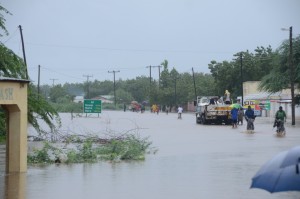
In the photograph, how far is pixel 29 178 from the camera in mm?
14883

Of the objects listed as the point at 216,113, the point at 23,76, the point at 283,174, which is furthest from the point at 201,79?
the point at 283,174

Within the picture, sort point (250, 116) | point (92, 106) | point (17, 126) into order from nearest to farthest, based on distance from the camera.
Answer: point (17, 126) < point (250, 116) < point (92, 106)

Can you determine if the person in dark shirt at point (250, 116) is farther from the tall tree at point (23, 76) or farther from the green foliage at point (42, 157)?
the green foliage at point (42, 157)

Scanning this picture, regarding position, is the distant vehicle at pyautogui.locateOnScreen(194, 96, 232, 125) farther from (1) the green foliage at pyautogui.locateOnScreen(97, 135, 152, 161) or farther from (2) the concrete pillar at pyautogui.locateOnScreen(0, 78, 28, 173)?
(2) the concrete pillar at pyautogui.locateOnScreen(0, 78, 28, 173)

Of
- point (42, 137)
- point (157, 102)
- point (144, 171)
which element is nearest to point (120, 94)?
point (157, 102)

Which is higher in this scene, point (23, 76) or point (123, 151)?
point (23, 76)

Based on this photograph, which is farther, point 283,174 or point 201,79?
point 201,79

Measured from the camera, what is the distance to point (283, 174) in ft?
22.9

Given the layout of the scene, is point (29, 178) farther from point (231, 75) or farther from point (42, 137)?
point (231, 75)

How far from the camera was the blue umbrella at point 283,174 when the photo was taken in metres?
6.95

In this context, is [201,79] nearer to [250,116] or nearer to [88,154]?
[250,116]

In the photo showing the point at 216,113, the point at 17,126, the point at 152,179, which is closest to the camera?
the point at 152,179

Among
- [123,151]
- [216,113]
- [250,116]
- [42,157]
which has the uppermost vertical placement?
[216,113]

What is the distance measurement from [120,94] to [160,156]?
540 feet
